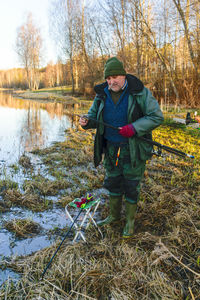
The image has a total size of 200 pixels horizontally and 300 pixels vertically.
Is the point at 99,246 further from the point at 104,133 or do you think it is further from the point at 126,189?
the point at 104,133

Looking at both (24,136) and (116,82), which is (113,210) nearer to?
(116,82)

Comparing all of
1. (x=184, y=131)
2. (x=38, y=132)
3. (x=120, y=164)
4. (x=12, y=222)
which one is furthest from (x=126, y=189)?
(x=38, y=132)

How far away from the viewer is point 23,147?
838cm

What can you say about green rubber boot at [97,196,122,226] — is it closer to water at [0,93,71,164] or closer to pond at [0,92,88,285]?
pond at [0,92,88,285]

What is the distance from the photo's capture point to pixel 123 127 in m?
2.79

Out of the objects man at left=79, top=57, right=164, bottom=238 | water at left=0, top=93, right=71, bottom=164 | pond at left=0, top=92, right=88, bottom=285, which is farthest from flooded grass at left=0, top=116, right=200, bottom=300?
water at left=0, top=93, right=71, bottom=164

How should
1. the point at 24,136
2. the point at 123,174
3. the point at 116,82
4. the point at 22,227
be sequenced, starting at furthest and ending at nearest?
the point at 24,136 → the point at 22,227 → the point at 123,174 → the point at 116,82

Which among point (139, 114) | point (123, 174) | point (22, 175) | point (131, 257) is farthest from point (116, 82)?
point (22, 175)

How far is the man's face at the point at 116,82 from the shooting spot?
2.87 metres

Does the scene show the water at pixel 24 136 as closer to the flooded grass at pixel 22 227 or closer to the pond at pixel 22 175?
the pond at pixel 22 175

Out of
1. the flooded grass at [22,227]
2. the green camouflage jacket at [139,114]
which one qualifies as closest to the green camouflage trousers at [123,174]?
the green camouflage jacket at [139,114]

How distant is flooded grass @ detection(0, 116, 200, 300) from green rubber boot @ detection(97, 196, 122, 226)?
0.13m

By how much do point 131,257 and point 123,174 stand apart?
3.32 feet

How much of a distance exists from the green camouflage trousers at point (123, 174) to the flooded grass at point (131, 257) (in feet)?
1.89
